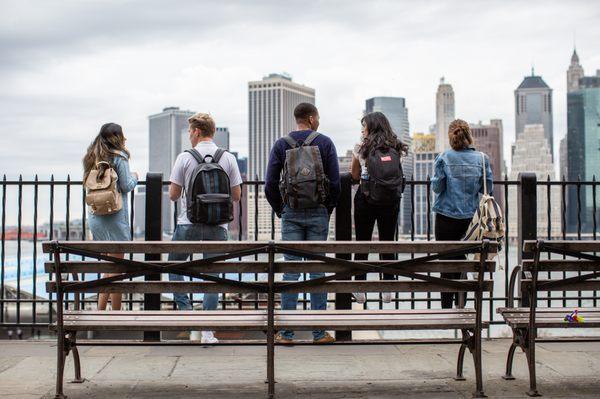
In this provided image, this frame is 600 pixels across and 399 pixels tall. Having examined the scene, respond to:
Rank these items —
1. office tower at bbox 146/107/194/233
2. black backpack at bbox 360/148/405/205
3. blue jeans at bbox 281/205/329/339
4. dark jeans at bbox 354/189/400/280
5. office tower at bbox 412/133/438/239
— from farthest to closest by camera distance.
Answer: office tower at bbox 146/107/194/233
office tower at bbox 412/133/438/239
dark jeans at bbox 354/189/400/280
black backpack at bbox 360/148/405/205
blue jeans at bbox 281/205/329/339

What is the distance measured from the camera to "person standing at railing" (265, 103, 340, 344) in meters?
5.68

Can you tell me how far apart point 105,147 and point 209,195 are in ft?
3.88

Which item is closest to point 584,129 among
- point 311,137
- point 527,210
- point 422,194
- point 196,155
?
point 422,194

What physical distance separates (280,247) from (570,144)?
164 meters

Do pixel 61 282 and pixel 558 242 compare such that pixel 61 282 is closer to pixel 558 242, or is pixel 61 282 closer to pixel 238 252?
pixel 238 252

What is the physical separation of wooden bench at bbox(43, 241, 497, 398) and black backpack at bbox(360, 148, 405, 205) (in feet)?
6.12

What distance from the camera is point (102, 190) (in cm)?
617

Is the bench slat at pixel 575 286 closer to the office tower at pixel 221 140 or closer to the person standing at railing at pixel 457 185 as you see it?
the person standing at railing at pixel 457 185

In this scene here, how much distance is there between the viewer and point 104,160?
6.25m

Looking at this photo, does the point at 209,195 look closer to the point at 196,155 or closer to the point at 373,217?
the point at 196,155

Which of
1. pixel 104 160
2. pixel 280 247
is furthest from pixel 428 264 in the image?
pixel 104 160

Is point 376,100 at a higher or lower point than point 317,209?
higher

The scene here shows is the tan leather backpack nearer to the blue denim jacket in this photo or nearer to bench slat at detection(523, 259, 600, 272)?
the blue denim jacket

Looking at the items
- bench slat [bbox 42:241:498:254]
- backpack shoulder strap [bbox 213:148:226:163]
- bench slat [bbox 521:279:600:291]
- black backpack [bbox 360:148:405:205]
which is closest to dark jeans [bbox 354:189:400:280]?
black backpack [bbox 360:148:405:205]
